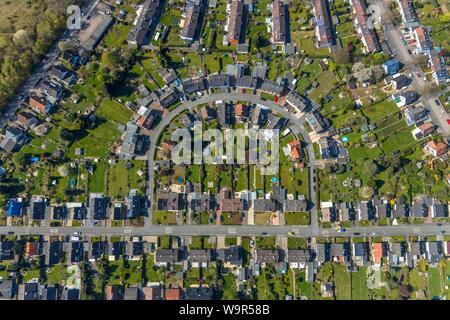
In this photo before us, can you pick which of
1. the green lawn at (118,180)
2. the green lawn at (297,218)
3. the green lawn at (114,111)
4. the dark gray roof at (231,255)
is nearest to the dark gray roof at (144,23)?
the green lawn at (114,111)

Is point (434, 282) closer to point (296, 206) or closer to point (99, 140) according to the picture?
point (296, 206)

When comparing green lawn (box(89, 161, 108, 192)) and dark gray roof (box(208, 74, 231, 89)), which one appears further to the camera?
dark gray roof (box(208, 74, 231, 89))

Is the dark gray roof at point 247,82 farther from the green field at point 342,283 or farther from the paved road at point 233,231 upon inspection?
the green field at point 342,283

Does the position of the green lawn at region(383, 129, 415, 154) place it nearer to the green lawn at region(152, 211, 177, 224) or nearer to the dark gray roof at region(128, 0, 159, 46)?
the green lawn at region(152, 211, 177, 224)

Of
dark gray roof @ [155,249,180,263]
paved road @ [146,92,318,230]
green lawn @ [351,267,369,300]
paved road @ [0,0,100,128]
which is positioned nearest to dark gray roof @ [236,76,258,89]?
paved road @ [146,92,318,230]

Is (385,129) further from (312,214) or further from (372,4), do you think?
(372,4)

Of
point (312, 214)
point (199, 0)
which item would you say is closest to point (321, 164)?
point (312, 214)
